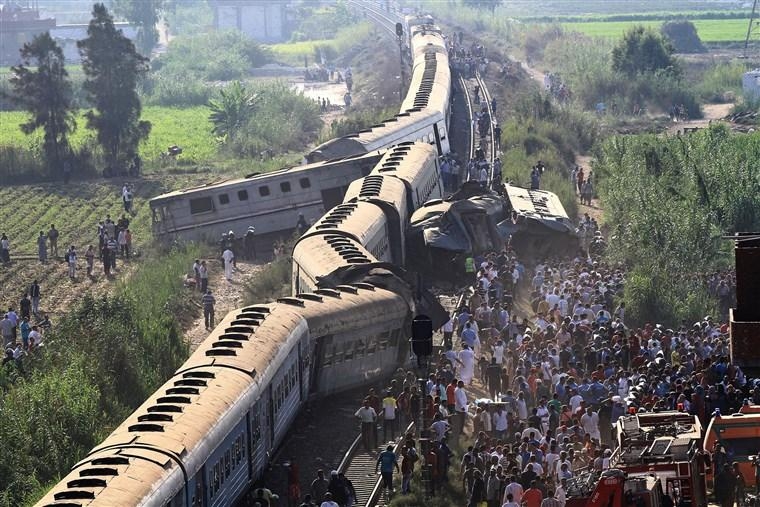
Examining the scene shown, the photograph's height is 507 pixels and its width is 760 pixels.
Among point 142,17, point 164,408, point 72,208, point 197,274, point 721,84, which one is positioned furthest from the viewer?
point 142,17

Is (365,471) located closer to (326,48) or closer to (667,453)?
(667,453)

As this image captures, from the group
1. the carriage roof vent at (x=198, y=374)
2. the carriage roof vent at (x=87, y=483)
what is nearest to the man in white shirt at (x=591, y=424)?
the carriage roof vent at (x=198, y=374)

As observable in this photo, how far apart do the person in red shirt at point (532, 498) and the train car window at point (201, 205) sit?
2691cm

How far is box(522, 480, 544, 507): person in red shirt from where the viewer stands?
2038 centimetres

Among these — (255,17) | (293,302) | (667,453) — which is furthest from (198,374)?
(255,17)

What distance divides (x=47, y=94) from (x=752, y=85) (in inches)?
1538

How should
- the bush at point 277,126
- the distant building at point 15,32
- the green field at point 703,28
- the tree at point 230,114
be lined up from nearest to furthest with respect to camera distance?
the bush at point 277,126 → the tree at point 230,114 → the green field at point 703,28 → the distant building at point 15,32

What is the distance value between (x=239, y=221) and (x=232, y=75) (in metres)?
82.6

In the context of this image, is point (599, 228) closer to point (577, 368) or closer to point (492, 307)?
point (492, 307)

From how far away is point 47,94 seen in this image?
2522 inches

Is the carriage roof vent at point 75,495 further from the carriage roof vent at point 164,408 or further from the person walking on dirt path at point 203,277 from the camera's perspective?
the person walking on dirt path at point 203,277

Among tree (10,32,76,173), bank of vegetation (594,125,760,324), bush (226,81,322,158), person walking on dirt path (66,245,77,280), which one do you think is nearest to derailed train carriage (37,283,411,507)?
bank of vegetation (594,125,760,324)

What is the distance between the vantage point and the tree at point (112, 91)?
65.1 meters

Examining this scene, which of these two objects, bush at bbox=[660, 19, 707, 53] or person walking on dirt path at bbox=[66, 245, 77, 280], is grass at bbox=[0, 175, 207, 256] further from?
bush at bbox=[660, 19, 707, 53]
